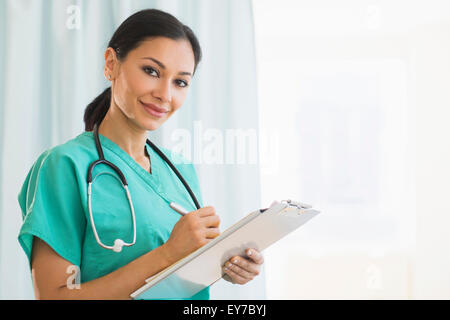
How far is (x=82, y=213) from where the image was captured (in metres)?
0.62

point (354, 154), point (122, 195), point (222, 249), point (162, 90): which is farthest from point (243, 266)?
point (354, 154)

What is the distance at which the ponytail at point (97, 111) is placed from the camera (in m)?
0.77

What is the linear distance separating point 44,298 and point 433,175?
1.24 metres

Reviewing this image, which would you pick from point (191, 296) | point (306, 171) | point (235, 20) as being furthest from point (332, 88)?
point (191, 296)

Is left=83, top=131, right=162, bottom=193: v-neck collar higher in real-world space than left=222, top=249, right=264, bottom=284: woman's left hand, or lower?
higher

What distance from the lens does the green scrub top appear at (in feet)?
1.94

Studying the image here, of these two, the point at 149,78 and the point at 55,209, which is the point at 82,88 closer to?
the point at 149,78

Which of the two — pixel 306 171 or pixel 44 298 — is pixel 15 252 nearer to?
pixel 44 298

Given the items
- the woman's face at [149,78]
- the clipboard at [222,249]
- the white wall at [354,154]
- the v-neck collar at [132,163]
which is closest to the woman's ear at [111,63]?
the woman's face at [149,78]

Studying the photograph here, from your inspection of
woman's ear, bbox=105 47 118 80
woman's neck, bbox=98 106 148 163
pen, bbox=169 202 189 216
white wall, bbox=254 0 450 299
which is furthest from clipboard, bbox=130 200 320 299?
white wall, bbox=254 0 450 299

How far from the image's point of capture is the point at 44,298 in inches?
22.5

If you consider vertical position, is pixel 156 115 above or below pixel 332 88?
below

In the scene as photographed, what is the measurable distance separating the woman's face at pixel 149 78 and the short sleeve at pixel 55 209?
15cm

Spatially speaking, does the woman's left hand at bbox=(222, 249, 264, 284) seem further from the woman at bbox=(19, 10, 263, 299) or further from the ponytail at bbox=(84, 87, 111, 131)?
the ponytail at bbox=(84, 87, 111, 131)
